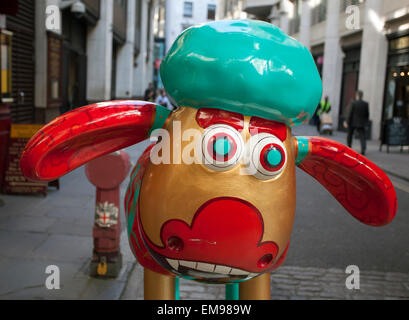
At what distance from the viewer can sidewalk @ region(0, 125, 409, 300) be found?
3.56 m

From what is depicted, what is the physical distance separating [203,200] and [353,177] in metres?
0.79

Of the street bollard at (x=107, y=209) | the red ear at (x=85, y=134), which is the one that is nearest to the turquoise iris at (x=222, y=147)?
the red ear at (x=85, y=134)

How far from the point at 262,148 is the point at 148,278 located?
36.5 inches

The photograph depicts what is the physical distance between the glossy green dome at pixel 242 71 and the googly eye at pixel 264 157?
110mm

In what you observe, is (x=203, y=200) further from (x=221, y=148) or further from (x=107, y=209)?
(x=107, y=209)

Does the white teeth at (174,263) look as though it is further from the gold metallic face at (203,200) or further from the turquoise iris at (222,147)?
the turquoise iris at (222,147)

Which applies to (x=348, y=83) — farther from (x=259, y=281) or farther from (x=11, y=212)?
(x=259, y=281)

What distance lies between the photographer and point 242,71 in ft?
5.24

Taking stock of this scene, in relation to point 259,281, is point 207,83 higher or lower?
higher

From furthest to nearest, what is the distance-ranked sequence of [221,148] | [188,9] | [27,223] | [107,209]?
[27,223], [107,209], [188,9], [221,148]

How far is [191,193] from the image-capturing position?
1.62 m

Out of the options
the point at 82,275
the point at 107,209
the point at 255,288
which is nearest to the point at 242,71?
the point at 255,288
